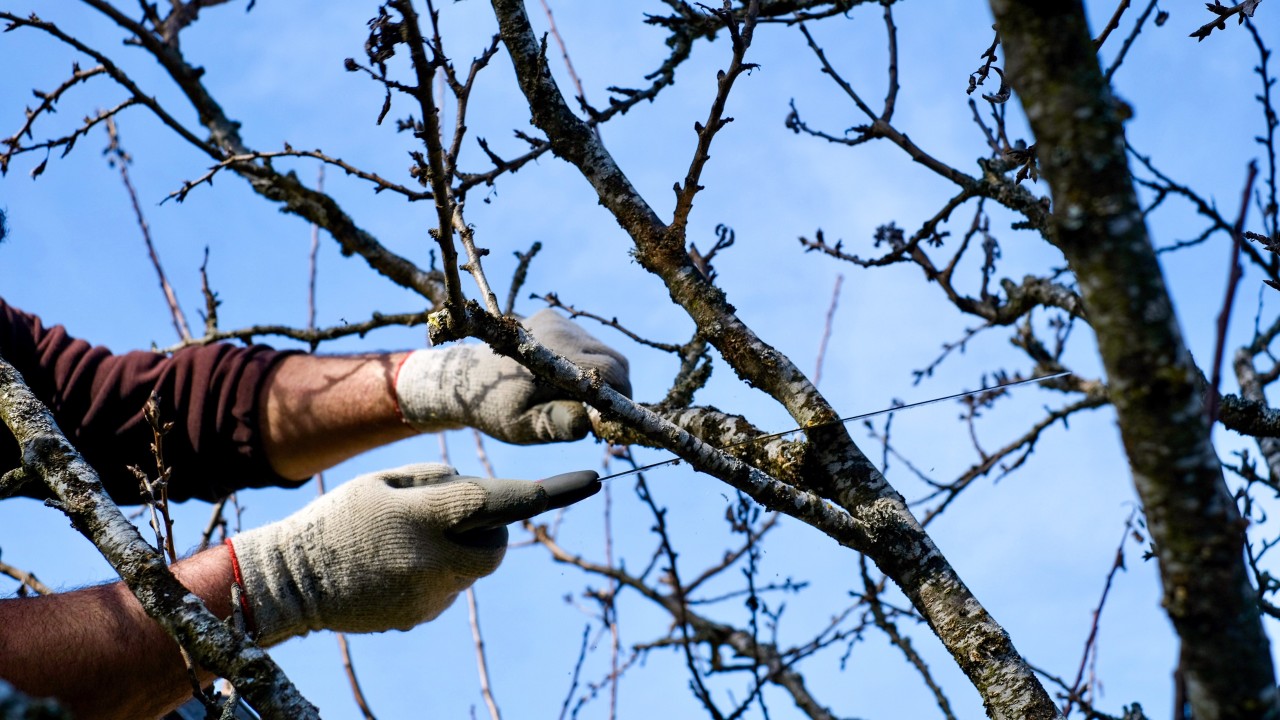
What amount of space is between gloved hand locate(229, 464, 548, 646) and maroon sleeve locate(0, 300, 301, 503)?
91 cm

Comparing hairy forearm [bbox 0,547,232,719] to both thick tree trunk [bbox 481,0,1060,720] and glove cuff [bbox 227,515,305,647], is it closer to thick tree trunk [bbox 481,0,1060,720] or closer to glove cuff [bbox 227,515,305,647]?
glove cuff [bbox 227,515,305,647]

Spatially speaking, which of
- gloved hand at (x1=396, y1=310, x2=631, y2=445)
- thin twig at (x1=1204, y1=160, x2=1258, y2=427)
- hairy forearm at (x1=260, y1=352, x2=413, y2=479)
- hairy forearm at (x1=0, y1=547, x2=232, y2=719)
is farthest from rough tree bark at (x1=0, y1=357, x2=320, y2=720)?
hairy forearm at (x1=260, y1=352, x2=413, y2=479)

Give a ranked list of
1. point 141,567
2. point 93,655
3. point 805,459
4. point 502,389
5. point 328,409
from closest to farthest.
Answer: point 141,567
point 805,459
point 93,655
point 502,389
point 328,409

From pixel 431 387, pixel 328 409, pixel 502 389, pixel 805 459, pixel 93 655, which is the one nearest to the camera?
pixel 805 459

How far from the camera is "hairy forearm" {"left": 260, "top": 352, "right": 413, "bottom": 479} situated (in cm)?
314

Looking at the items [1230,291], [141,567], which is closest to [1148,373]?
[1230,291]

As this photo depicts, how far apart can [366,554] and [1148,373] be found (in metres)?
1.96

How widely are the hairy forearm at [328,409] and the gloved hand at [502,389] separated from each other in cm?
10

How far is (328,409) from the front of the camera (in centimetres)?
315

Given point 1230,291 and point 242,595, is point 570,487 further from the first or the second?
point 1230,291

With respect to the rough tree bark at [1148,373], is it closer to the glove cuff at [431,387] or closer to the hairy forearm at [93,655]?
the hairy forearm at [93,655]

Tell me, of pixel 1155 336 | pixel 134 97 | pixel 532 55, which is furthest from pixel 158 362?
pixel 1155 336

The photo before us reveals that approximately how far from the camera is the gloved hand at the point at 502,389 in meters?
2.63

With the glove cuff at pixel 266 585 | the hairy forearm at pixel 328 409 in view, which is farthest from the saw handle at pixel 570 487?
the hairy forearm at pixel 328 409
